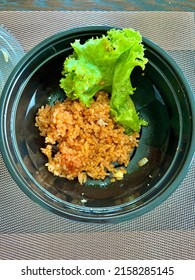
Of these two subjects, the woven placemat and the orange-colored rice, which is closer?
the orange-colored rice

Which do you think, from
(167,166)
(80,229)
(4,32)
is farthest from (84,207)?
(4,32)

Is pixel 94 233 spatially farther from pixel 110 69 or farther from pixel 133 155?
pixel 110 69

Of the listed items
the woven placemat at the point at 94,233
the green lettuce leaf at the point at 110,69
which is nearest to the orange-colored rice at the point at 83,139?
the green lettuce leaf at the point at 110,69

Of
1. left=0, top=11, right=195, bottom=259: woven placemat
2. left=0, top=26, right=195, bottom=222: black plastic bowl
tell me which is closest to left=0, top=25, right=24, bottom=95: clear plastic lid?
left=0, top=26, right=195, bottom=222: black plastic bowl

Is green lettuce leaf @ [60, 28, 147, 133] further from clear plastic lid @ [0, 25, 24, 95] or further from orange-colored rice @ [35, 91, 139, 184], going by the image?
clear plastic lid @ [0, 25, 24, 95]

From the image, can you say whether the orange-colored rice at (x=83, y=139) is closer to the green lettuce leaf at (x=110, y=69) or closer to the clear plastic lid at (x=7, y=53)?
the green lettuce leaf at (x=110, y=69)
